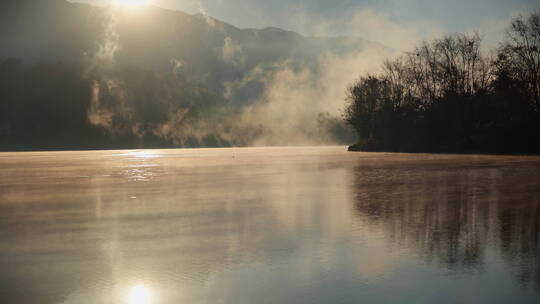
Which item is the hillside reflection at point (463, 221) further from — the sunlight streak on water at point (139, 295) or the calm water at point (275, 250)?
the sunlight streak on water at point (139, 295)

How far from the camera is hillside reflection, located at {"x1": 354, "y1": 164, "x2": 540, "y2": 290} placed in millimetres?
10375

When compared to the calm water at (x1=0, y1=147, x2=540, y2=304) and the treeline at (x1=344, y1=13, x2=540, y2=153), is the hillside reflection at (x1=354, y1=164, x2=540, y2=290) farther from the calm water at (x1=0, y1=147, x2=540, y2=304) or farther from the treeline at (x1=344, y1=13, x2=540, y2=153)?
the treeline at (x1=344, y1=13, x2=540, y2=153)

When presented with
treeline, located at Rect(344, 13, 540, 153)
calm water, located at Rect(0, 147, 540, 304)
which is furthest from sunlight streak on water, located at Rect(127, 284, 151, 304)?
treeline, located at Rect(344, 13, 540, 153)

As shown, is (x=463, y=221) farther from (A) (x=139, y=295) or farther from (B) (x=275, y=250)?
(A) (x=139, y=295)

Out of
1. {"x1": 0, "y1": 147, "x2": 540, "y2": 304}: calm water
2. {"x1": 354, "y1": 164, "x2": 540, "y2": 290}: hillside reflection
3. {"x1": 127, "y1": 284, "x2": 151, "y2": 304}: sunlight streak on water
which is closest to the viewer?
{"x1": 127, "y1": 284, "x2": 151, "y2": 304}: sunlight streak on water

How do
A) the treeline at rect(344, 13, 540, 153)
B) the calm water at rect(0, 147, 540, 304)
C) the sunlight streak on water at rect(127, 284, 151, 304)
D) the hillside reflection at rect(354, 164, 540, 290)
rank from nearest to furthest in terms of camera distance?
the sunlight streak on water at rect(127, 284, 151, 304), the calm water at rect(0, 147, 540, 304), the hillside reflection at rect(354, 164, 540, 290), the treeline at rect(344, 13, 540, 153)

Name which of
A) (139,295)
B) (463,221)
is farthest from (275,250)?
(463,221)

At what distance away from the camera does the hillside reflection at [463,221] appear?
10375 millimetres

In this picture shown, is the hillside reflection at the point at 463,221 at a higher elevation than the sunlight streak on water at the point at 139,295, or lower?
higher

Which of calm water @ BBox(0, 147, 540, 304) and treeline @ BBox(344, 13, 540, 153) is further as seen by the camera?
treeline @ BBox(344, 13, 540, 153)

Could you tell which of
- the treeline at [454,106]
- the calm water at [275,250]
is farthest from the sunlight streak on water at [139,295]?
the treeline at [454,106]

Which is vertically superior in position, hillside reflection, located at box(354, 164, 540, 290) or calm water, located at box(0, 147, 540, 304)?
hillside reflection, located at box(354, 164, 540, 290)

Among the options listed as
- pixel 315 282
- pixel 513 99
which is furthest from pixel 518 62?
pixel 315 282

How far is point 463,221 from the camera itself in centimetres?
1506
